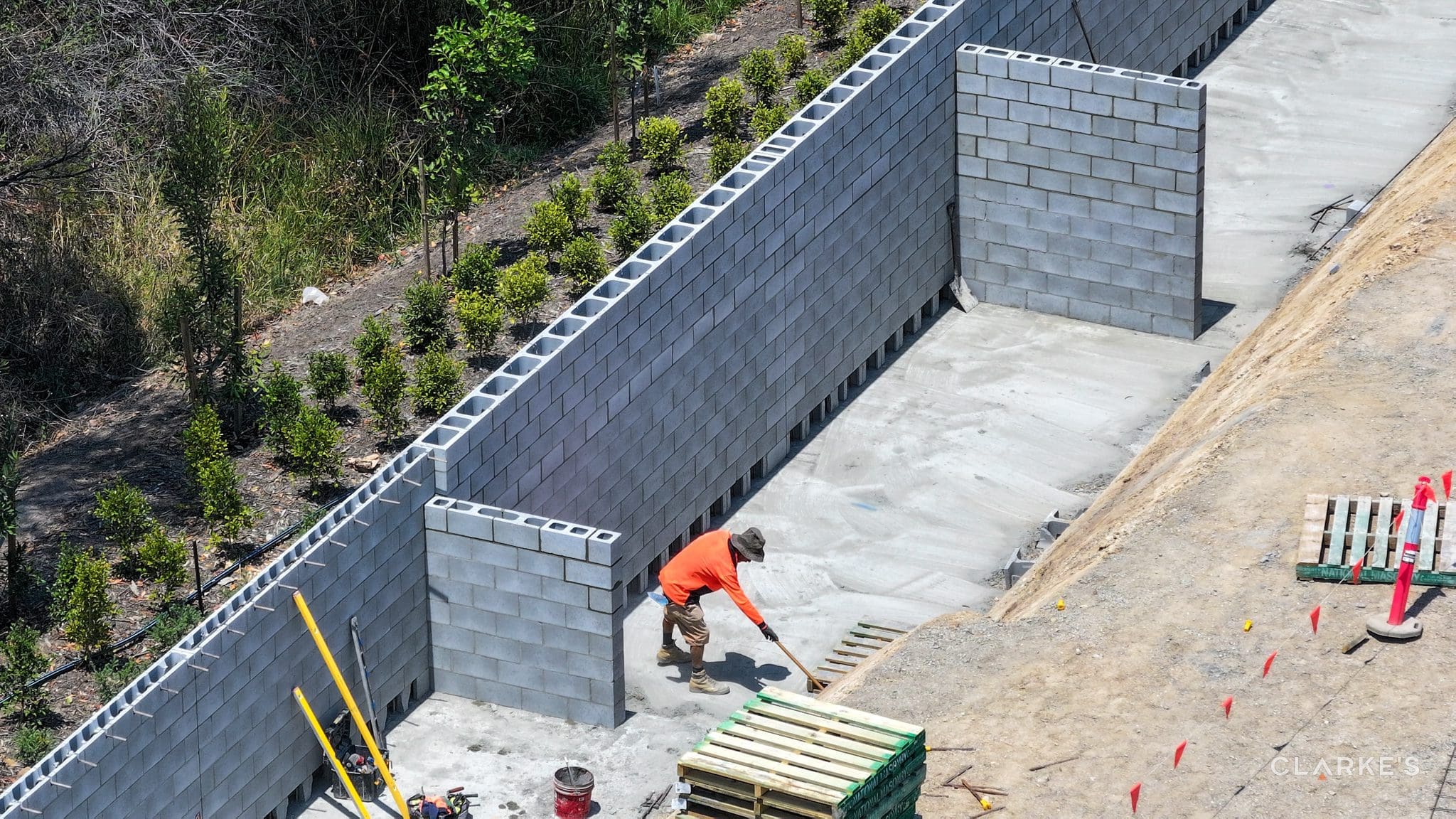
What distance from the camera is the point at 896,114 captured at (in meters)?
22.2

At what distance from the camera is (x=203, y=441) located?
20.7 meters

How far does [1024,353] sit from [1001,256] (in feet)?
4.48

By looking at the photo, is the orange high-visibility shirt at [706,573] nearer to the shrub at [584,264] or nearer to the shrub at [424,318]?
the shrub at [424,318]

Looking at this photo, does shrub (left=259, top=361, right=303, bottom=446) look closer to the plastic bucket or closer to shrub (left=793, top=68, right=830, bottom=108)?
the plastic bucket

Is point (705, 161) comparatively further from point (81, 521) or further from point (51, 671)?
point (51, 671)

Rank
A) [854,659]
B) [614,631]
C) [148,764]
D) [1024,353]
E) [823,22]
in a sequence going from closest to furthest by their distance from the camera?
[148,764] → [614,631] → [854,659] → [1024,353] → [823,22]

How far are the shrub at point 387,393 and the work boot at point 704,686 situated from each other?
5.02 metres

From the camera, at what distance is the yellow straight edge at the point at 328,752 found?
16.1 meters

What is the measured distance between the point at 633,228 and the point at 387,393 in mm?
4242

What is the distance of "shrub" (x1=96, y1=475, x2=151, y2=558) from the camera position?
19.6 m

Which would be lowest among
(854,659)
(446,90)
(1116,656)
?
(854,659)

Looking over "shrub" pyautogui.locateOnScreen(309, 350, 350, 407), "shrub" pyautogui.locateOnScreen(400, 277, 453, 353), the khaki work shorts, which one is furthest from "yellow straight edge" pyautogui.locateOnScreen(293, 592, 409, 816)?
"shrub" pyautogui.locateOnScreen(400, 277, 453, 353)

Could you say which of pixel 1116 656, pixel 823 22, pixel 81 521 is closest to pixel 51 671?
pixel 81 521

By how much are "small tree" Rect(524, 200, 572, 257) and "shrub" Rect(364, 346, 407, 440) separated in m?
3.16
